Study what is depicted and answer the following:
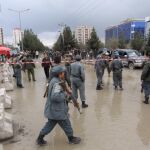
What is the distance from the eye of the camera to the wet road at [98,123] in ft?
21.6

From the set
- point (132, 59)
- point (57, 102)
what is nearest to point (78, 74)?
point (57, 102)

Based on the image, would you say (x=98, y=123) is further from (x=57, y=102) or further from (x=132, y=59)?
(x=132, y=59)

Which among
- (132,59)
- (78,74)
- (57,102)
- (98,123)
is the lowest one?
(98,123)

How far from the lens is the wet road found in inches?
259

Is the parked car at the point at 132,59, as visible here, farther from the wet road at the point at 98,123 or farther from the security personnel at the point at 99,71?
the wet road at the point at 98,123

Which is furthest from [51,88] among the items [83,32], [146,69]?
[83,32]

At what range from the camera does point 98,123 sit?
26.8 ft

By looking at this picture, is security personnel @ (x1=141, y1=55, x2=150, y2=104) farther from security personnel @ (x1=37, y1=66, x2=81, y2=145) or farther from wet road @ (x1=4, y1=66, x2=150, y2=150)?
security personnel @ (x1=37, y1=66, x2=81, y2=145)

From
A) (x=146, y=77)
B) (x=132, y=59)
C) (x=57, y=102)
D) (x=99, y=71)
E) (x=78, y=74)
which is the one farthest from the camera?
(x=132, y=59)

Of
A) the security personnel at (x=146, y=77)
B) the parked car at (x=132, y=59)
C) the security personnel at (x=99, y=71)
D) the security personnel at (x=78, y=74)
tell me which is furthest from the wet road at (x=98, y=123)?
the parked car at (x=132, y=59)

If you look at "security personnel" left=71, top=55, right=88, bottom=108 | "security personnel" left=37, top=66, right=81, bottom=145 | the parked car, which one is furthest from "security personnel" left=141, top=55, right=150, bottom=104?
the parked car

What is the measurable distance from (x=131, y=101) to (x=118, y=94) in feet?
5.28

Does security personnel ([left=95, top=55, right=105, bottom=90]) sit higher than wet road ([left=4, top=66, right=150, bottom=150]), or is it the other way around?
security personnel ([left=95, top=55, right=105, bottom=90])

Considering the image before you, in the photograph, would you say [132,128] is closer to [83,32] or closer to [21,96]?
[21,96]
